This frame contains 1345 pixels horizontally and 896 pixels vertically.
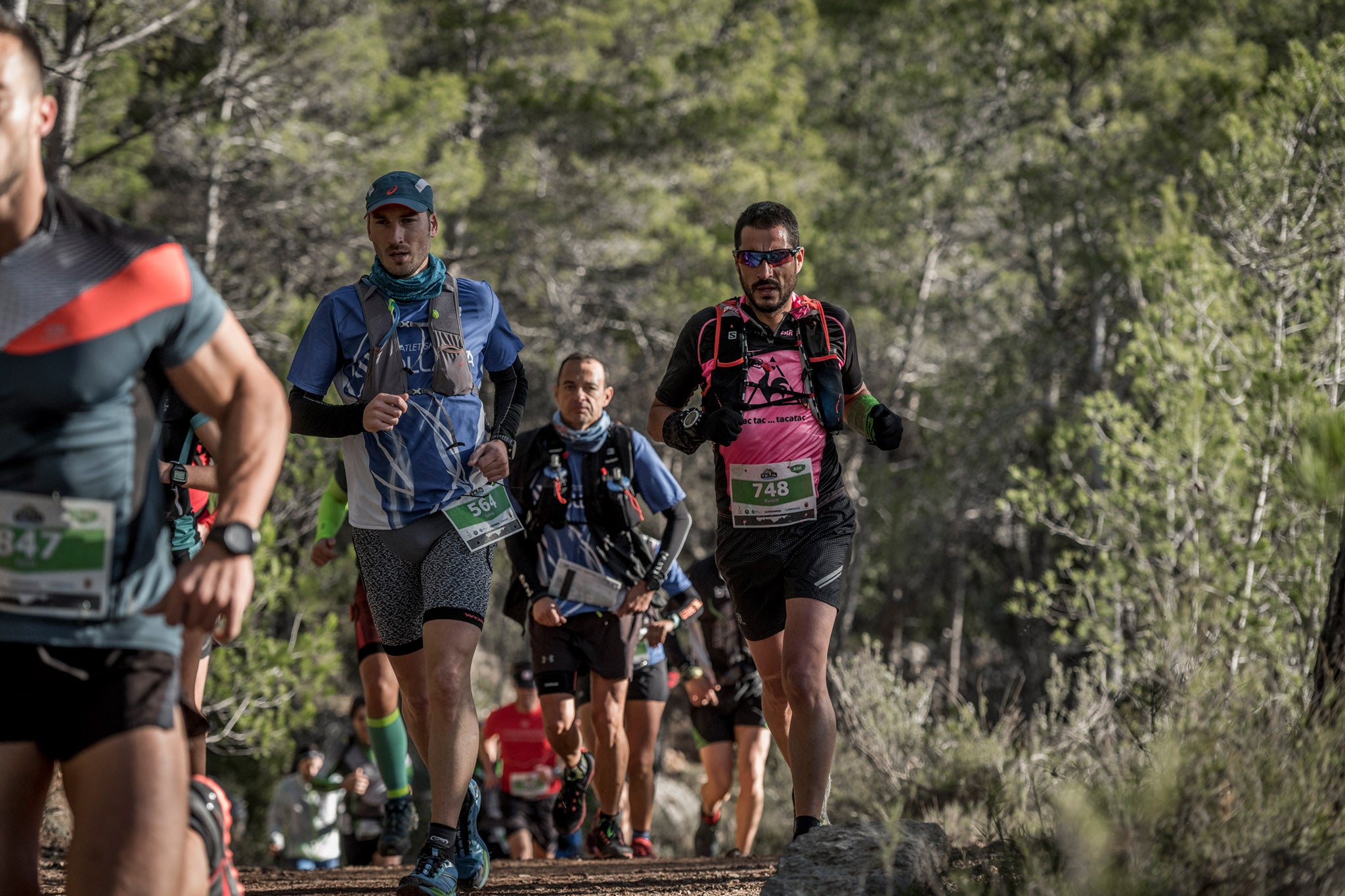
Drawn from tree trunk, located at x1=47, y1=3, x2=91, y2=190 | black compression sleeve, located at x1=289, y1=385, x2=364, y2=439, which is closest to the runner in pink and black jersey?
black compression sleeve, located at x1=289, y1=385, x2=364, y2=439

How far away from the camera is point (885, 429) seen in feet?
14.8

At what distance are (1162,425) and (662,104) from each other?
11.6 meters

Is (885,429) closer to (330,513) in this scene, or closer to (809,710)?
(809,710)

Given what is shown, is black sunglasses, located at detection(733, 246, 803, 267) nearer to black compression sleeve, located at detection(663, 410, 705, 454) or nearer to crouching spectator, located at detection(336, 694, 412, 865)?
black compression sleeve, located at detection(663, 410, 705, 454)

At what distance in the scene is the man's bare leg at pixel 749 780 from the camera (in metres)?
7.41

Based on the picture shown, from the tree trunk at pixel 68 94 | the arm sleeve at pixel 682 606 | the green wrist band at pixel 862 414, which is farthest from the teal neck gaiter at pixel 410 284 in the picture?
the tree trunk at pixel 68 94

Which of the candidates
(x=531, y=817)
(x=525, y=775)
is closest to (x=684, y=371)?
(x=525, y=775)

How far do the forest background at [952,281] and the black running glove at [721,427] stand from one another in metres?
1.54

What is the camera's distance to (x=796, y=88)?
21969 millimetres

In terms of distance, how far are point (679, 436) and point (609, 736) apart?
270 cm

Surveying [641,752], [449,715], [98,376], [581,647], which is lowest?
[641,752]

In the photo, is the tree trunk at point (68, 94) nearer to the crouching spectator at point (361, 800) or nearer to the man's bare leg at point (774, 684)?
the crouching spectator at point (361, 800)

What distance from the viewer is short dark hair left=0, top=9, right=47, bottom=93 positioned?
232 centimetres

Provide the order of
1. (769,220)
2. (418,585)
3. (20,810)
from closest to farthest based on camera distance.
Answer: (20,810)
(418,585)
(769,220)
